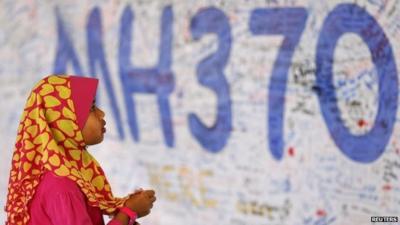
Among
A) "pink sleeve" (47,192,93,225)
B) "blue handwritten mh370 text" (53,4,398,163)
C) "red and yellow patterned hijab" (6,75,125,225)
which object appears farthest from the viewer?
"blue handwritten mh370 text" (53,4,398,163)

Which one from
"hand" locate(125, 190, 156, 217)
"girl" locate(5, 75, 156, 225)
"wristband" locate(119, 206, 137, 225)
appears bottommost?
"wristband" locate(119, 206, 137, 225)

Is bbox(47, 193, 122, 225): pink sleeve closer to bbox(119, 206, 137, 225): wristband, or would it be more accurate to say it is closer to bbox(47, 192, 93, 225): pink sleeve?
bbox(47, 192, 93, 225): pink sleeve

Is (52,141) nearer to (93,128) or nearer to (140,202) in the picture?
(93,128)

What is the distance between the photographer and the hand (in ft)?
7.96

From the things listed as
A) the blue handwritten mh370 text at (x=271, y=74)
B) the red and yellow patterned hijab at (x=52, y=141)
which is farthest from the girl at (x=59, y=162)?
the blue handwritten mh370 text at (x=271, y=74)

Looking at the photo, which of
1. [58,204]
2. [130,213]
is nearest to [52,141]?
[58,204]

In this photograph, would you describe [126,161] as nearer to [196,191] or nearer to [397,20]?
[196,191]

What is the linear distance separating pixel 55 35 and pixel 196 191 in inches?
56.1

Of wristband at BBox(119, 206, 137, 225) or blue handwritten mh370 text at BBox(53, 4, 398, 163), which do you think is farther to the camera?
blue handwritten mh370 text at BBox(53, 4, 398, 163)

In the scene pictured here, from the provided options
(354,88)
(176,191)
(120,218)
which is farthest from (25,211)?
(176,191)

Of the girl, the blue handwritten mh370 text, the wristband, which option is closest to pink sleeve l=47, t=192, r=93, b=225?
the girl

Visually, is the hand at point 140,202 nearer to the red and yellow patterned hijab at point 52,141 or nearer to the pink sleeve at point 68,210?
the red and yellow patterned hijab at point 52,141

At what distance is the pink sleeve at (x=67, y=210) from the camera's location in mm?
2271

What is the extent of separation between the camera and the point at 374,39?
316 centimetres
